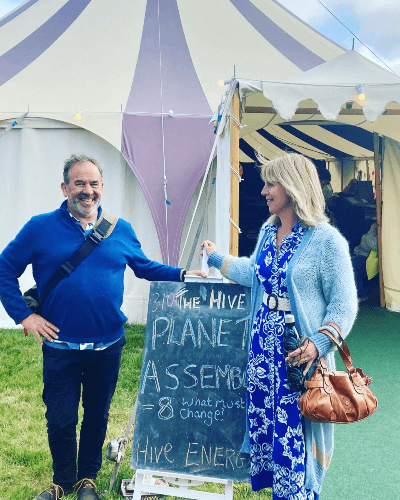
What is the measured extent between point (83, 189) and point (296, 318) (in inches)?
44.4

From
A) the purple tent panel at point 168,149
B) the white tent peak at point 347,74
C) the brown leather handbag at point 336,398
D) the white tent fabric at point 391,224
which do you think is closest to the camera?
the brown leather handbag at point 336,398

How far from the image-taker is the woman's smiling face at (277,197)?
2076 mm

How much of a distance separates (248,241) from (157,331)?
22.8 feet

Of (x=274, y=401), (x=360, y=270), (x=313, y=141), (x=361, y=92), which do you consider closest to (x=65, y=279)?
(x=274, y=401)

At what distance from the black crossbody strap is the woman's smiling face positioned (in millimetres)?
802

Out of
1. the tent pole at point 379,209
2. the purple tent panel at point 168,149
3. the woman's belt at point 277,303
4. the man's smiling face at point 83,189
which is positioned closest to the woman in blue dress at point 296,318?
the woman's belt at point 277,303

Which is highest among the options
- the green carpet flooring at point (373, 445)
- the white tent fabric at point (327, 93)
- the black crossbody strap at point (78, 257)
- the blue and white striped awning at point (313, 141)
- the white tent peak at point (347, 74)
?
the blue and white striped awning at point (313, 141)

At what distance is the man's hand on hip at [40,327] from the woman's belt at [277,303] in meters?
0.97

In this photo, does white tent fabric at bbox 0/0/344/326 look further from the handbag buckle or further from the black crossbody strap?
the handbag buckle

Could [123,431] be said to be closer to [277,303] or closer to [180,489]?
[180,489]

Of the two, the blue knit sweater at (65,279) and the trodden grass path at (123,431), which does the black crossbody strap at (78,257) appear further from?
the trodden grass path at (123,431)

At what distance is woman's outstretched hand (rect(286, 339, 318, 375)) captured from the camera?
75.3 inches

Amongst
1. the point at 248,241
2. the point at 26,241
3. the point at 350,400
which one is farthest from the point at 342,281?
the point at 248,241

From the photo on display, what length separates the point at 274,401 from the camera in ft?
6.75
